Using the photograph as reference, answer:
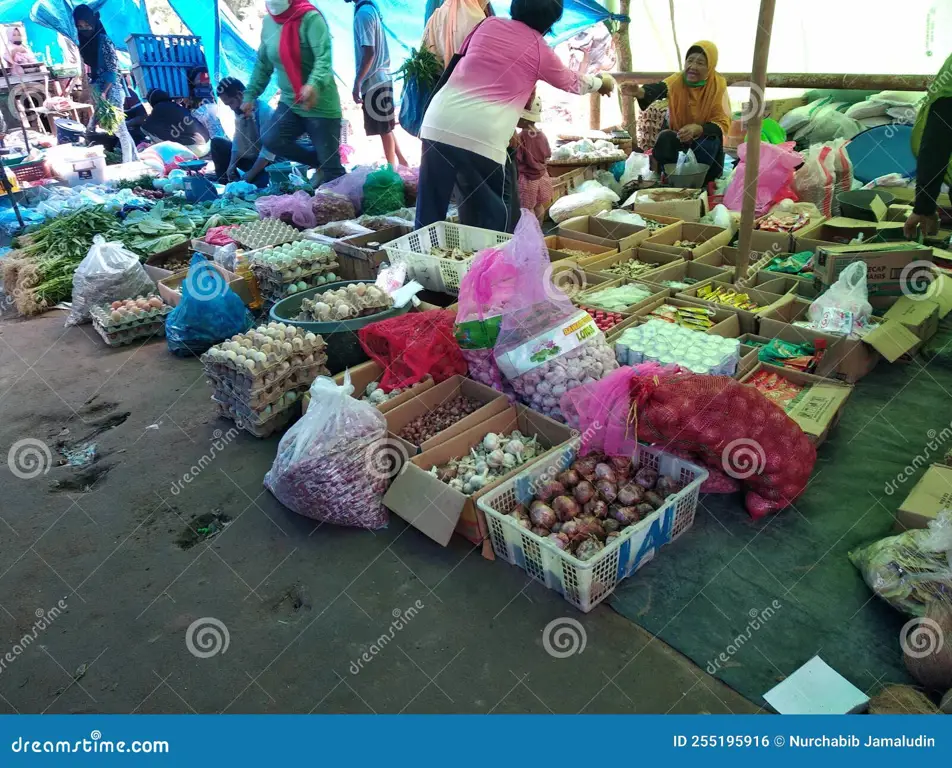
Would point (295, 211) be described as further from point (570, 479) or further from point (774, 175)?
point (570, 479)

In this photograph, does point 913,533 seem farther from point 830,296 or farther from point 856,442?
point 830,296

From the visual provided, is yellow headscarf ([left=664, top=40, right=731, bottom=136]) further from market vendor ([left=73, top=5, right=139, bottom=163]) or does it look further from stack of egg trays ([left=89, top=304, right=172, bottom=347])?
market vendor ([left=73, top=5, right=139, bottom=163])

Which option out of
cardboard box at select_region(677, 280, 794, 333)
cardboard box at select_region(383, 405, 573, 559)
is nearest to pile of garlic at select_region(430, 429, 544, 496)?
cardboard box at select_region(383, 405, 573, 559)

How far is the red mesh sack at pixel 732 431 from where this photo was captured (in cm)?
232

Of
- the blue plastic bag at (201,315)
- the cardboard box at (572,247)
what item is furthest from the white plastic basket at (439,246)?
the blue plastic bag at (201,315)

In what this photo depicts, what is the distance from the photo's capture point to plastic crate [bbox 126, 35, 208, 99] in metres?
9.02

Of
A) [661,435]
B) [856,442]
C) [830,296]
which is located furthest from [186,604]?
[830,296]

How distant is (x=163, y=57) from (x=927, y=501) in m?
10.2

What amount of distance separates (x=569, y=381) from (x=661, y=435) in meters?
0.50

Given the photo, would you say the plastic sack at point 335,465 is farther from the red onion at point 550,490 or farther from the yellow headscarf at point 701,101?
the yellow headscarf at point 701,101

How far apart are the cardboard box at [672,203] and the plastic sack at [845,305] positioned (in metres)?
1.84

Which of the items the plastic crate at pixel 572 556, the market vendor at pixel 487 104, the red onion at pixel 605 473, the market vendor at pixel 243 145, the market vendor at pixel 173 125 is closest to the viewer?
the plastic crate at pixel 572 556

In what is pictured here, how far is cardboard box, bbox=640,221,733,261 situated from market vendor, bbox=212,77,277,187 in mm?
4278

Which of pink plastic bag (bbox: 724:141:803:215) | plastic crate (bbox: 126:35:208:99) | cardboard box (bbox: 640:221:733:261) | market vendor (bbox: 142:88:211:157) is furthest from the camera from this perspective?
market vendor (bbox: 142:88:211:157)
